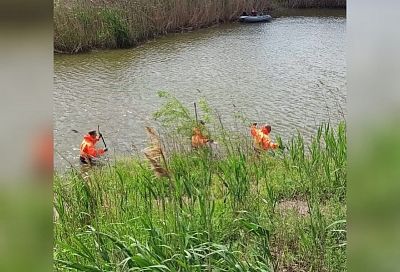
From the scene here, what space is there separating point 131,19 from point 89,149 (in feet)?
2.50

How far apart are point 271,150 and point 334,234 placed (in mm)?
505

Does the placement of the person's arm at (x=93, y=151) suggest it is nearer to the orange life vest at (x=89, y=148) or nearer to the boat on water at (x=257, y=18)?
the orange life vest at (x=89, y=148)

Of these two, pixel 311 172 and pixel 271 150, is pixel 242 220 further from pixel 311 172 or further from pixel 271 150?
pixel 271 150

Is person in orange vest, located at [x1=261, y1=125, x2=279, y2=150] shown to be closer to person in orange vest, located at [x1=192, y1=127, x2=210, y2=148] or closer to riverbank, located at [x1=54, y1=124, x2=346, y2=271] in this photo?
riverbank, located at [x1=54, y1=124, x2=346, y2=271]

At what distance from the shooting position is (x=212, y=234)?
46.2 inches

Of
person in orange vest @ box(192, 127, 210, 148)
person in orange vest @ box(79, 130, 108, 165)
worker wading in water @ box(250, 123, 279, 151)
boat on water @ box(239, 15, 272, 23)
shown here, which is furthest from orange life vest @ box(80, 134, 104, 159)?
boat on water @ box(239, 15, 272, 23)

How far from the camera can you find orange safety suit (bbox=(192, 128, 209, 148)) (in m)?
1.58

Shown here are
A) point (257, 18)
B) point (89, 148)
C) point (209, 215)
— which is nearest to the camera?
point (209, 215)

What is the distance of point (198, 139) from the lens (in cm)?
160

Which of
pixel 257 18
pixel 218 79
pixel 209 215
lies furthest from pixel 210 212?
pixel 218 79

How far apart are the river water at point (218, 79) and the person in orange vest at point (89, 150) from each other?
5 centimetres

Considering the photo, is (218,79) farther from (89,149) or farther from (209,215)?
(209,215)
